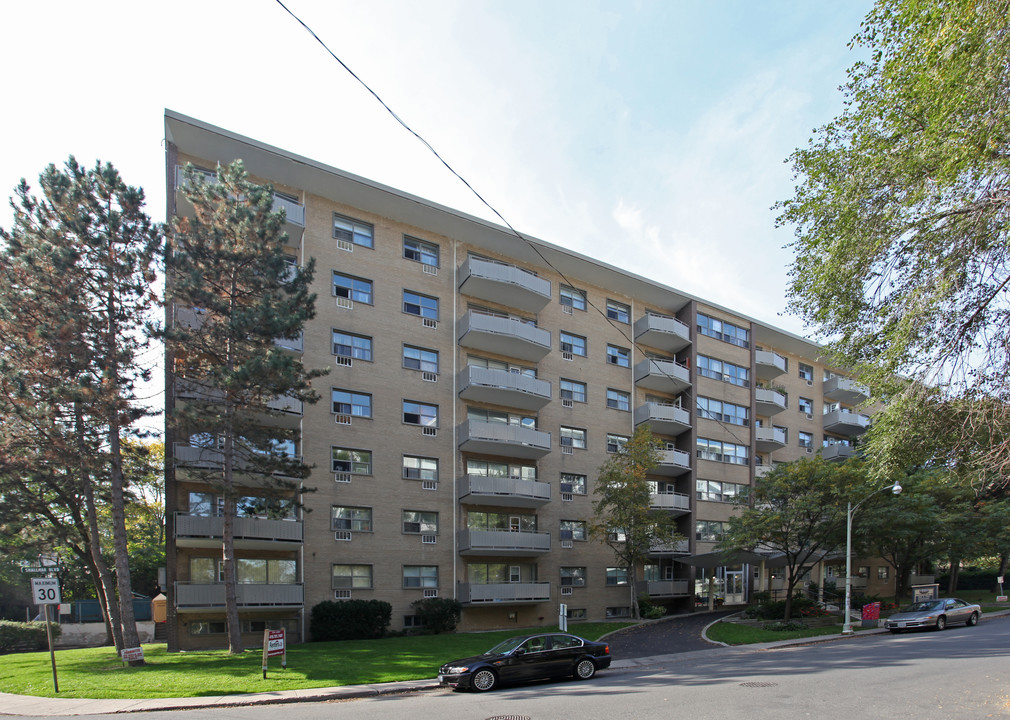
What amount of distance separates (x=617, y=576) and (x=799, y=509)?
37.6 feet

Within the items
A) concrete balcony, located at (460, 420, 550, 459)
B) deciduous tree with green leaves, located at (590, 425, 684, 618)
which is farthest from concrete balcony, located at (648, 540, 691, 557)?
concrete balcony, located at (460, 420, 550, 459)

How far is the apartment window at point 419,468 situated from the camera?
103 ft

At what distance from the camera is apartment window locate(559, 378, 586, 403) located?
124 feet

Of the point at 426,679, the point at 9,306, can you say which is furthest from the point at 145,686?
the point at 9,306

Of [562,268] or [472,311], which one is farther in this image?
[562,268]

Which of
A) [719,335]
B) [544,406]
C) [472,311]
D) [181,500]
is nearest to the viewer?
[181,500]

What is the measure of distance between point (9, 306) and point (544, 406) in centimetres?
2355

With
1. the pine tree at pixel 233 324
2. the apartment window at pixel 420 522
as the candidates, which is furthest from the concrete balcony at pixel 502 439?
the pine tree at pixel 233 324

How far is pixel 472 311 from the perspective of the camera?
33.5 m

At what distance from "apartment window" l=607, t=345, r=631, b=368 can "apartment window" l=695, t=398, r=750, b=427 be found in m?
5.54

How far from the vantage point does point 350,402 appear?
3038cm

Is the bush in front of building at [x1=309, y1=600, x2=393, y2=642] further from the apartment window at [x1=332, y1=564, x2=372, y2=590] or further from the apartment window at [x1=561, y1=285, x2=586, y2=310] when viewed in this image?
the apartment window at [x1=561, y1=285, x2=586, y2=310]

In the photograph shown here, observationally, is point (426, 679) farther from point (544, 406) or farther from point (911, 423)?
point (544, 406)

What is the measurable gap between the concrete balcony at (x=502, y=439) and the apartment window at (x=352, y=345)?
19.1ft
